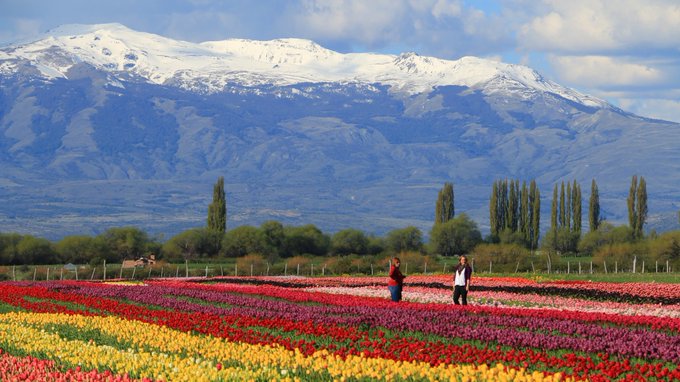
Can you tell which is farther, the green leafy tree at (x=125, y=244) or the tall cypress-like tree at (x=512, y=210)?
the tall cypress-like tree at (x=512, y=210)

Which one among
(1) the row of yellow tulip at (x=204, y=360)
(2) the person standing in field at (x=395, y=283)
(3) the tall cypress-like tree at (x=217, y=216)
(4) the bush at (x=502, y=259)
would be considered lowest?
(1) the row of yellow tulip at (x=204, y=360)

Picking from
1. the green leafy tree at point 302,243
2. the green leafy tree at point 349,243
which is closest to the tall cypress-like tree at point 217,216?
the green leafy tree at point 302,243

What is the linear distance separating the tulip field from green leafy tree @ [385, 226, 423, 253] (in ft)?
269

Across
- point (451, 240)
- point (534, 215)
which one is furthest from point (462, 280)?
point (534, 215)

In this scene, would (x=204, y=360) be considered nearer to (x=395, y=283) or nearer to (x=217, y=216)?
(x=395, y=283)

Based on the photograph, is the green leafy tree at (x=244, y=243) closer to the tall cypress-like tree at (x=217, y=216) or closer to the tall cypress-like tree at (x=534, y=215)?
the tall cypress-like tree at (x=217, y=216)

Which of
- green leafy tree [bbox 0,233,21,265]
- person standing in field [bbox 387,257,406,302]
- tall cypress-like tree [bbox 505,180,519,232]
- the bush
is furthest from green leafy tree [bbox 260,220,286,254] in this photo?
person standing in field [bbox 387,257,406,302]

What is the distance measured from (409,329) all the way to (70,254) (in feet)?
258

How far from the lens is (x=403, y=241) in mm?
119875

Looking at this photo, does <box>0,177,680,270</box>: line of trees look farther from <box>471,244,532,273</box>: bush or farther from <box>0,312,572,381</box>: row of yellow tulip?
<box>0,312,572,381</box>: row of yellow tulip

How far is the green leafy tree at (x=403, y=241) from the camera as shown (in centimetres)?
11969

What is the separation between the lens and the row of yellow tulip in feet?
53.7

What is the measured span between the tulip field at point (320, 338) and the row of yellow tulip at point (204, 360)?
0.03 m

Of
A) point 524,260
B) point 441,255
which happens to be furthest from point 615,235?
point 524,260
